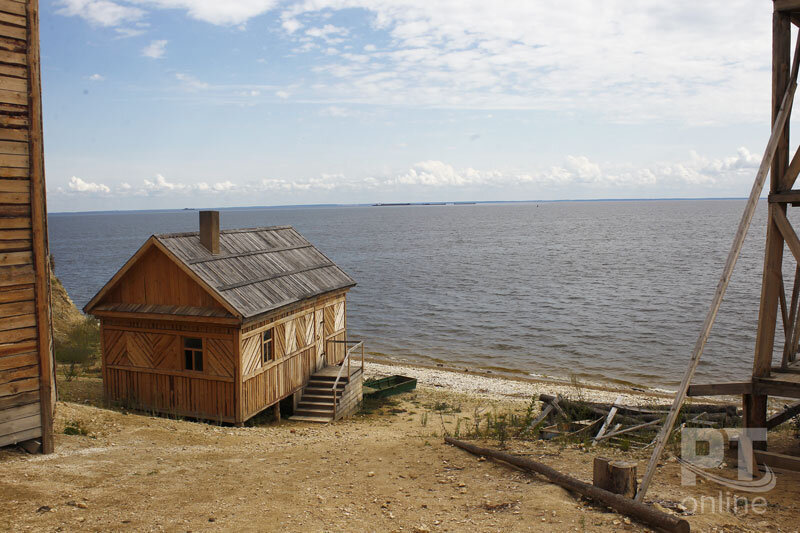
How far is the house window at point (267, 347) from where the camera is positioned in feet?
59.3

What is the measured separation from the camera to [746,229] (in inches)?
331

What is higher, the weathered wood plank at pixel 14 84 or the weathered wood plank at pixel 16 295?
the weathered wood plank at pixel 14 84

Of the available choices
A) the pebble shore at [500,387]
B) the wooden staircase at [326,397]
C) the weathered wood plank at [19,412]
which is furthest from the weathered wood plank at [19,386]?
the pebble shore at [500,387]

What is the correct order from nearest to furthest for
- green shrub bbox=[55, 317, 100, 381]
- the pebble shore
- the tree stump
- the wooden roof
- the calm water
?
the tree stump < the wooden roof < green shrub bbox=[55, 317, 100, 381] < the pebble shore < the calm water

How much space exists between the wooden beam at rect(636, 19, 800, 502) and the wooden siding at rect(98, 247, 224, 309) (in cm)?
1247

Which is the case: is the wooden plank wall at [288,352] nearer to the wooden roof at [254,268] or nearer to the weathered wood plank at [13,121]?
the wooden roof at [254,268]

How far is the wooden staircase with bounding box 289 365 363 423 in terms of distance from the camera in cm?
1978

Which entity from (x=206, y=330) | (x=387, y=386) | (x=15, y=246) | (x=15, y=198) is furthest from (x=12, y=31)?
(x=387, y=386)

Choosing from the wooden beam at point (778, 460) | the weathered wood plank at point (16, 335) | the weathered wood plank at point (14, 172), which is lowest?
the wooden beam at point (778, 460)

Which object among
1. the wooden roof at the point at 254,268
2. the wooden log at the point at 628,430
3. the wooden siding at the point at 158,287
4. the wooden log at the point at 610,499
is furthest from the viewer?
the wooden siding at the point at 158,287

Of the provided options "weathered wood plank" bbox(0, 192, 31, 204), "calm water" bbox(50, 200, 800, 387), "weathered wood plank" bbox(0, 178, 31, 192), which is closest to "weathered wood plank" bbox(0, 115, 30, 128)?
"weathered wood plank" bbox(0, 178, 31, 192)

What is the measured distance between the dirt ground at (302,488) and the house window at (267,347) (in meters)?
4.21

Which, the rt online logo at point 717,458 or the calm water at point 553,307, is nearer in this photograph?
the rt online logo at point 717,458

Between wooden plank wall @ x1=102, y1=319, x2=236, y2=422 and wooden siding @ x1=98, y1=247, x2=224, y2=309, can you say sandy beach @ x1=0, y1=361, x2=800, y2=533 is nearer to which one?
wooden plank wall @ x1=102, y1=319, x2=236, y2=422
